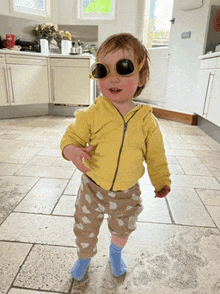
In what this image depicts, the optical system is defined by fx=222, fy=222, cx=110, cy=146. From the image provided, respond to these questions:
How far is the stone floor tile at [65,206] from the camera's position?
127cm

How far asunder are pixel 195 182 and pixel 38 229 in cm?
119

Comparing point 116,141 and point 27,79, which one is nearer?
point 116,141

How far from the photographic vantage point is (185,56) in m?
3.92

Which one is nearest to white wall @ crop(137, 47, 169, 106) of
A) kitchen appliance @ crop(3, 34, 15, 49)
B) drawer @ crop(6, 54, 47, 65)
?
drawer @ crop(6, 54, 47, 65)

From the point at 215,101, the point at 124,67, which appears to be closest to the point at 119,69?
the point at 124,67

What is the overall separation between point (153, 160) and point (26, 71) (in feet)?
11.6

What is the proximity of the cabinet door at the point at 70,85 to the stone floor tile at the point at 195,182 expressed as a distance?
2.61m

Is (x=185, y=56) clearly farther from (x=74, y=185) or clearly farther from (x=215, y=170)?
(x=74, y=185)

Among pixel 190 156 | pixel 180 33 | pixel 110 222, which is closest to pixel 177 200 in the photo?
pixel 110 222

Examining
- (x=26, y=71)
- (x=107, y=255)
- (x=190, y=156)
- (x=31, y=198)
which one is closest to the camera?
(x=107, y=255)

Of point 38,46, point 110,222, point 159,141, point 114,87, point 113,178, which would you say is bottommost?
point 110,222

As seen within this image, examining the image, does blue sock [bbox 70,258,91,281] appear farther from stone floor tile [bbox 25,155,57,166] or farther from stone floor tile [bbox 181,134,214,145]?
stone floor tile [bbox 181,134,214,145]

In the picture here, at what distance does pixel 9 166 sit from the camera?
188 centimetres

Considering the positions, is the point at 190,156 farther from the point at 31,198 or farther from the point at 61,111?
the point at 61,111
